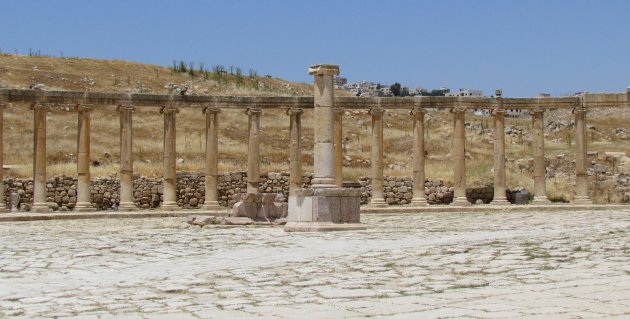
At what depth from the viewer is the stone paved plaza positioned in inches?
422

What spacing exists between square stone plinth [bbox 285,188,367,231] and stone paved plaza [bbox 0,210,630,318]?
117 centimetres

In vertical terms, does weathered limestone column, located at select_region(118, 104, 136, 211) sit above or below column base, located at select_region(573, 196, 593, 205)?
above

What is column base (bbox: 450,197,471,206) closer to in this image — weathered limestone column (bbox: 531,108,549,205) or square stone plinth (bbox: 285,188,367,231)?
weathered limestone column (bbox: 531,108,549,205)

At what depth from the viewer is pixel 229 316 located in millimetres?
10344

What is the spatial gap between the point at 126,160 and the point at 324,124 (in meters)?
13.6

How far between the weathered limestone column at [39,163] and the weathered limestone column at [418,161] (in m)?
16.0

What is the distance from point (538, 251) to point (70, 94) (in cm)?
2558

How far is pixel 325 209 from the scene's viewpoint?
25.4m

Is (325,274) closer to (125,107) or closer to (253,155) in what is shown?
(253,155)

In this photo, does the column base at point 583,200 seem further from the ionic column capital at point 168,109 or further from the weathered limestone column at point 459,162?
the ionic column capital at point 168,109

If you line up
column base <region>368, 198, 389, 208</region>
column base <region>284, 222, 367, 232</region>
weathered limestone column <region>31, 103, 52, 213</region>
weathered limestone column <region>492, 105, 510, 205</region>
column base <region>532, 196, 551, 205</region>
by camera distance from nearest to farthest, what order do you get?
column base <region>284, 222, 367, 232</region> < weathered limestone column <region>31, 103, 52, 213</region> < column base <region>368, 198, 389, 208</region> < column base <region>532, 196, 551, 205</region> < weathered limestone column <region>492, 105, 510, 205</region>

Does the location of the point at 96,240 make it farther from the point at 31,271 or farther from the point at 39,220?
the point at 39,220

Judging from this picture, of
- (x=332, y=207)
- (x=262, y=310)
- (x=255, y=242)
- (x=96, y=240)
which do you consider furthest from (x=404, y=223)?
(x=262, y=310)

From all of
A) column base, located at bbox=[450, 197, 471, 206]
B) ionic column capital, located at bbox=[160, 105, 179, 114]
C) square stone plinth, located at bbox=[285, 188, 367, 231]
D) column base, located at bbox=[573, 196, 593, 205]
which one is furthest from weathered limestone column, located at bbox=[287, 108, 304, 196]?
column base, located at bbox=[573, 196, 593, 205]
